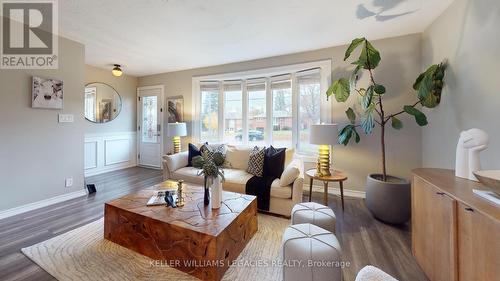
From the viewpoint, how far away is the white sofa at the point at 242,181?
255cm

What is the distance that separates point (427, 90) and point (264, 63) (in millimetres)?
2558

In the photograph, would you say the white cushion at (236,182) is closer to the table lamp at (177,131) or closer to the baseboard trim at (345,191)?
the baseboard trim at (345,191)

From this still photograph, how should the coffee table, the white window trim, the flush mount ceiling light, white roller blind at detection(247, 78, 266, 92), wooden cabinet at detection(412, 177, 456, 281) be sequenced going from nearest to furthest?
wooden cabinet at detection(412, 177, 456, 281)
the coffee table
the white window trim
white roller blind at detection(247, 78, 266, 92)
the flush mount ceiling light

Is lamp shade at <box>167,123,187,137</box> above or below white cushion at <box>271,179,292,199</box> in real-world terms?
above

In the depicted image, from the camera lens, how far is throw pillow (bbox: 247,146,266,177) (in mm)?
3044

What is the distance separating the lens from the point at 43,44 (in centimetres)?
285

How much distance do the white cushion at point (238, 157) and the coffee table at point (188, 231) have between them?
4.14 feet

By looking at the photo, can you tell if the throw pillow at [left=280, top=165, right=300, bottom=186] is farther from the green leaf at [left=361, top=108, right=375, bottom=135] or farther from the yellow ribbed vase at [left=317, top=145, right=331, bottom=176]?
the green leaf at [left=361, top=108, right=375, bottom=135]

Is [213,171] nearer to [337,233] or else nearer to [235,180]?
[235,180]

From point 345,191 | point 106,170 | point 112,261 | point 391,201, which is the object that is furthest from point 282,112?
point 106,170

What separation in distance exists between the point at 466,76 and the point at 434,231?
1.58 metres

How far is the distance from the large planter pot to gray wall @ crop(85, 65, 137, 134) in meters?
5.54

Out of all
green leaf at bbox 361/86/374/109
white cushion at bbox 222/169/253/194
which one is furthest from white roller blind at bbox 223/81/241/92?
green leaf at bbox 361/86/374/109

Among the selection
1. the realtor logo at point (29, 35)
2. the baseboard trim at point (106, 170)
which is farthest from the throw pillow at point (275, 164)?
the baseboard trim at point (106, 170)
